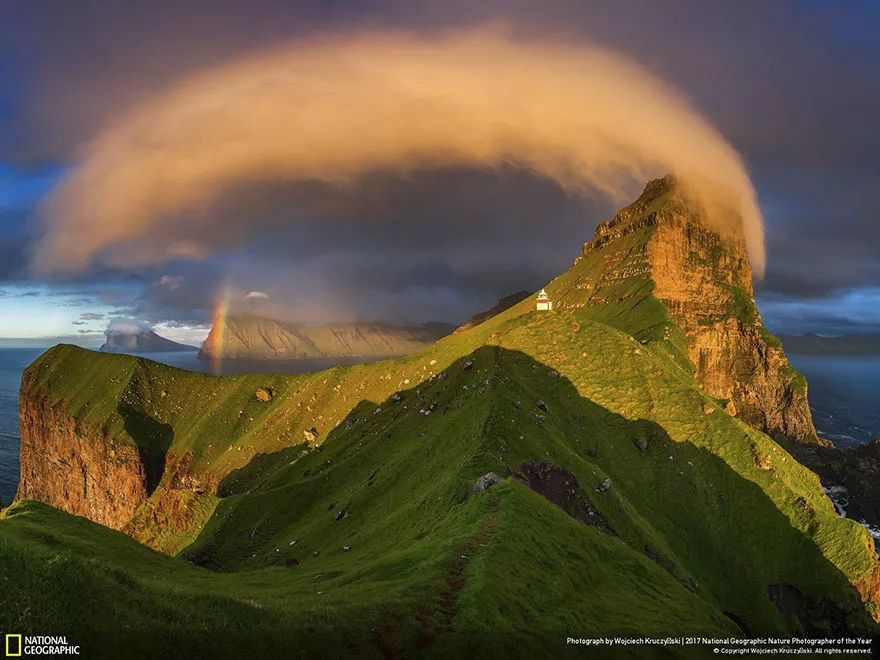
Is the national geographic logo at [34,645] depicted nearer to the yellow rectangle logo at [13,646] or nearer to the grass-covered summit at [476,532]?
the yellow rectangle logo at [13,646]

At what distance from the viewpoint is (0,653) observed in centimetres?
1570

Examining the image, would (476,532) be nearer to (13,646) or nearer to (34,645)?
(34,645)

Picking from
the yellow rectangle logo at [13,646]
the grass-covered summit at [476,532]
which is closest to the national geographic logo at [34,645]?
the yellow rectangle logo at [13,646]

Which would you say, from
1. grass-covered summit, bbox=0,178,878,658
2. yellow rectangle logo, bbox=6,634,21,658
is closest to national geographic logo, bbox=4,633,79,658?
yellow rectangle logo, bbox=6,634,21,658

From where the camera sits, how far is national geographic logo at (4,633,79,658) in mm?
16094

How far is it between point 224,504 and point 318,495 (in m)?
31.4

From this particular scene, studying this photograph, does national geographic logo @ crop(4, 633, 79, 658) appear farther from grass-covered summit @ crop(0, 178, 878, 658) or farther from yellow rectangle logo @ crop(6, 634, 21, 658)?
grass-covered summit @ crop(0, 178, 878, 658)

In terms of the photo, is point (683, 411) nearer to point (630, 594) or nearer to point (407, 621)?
point (630, 594)

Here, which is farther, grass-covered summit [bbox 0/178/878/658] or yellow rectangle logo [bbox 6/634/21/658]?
grass-covered summit [bbox 0/178/878/658]

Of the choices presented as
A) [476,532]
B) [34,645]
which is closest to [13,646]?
[34,645]

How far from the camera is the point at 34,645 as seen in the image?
53.8 ft

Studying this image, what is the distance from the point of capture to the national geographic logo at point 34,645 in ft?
A: 52.8

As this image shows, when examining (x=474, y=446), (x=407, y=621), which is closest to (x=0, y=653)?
(x=407, y=621)

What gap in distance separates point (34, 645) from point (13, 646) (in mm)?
571
